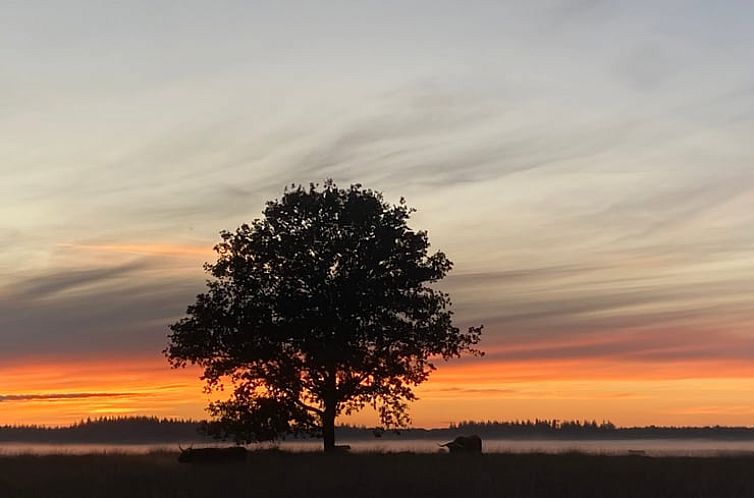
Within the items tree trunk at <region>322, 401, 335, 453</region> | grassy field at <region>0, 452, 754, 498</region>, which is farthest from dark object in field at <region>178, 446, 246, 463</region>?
tree trunk at <region>322, 401, 335, 453</region>

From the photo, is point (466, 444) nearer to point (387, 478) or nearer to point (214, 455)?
point (214, 455)

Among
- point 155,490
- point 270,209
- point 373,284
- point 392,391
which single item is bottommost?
point 155,490

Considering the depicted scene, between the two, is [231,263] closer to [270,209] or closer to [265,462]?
[270,209]

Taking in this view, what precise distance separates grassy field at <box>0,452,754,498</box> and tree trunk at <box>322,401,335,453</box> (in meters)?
6.37

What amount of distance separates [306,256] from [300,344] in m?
4.14

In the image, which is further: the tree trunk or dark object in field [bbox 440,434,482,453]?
dark object in field [bbox 440,434,482,453]

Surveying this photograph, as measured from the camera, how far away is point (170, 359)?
45781 mm

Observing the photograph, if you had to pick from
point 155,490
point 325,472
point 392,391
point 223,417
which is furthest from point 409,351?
point 155,490

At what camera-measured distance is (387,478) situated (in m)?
30.7

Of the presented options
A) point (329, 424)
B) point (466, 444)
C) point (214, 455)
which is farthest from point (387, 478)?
point (466, 444)

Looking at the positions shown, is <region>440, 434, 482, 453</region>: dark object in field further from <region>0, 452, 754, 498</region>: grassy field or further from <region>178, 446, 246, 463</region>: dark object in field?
<region>178, 446, 246, 463</region>: dark object in field

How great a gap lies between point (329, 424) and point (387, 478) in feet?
46.0

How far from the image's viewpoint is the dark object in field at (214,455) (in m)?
38.4

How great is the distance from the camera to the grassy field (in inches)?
1127
